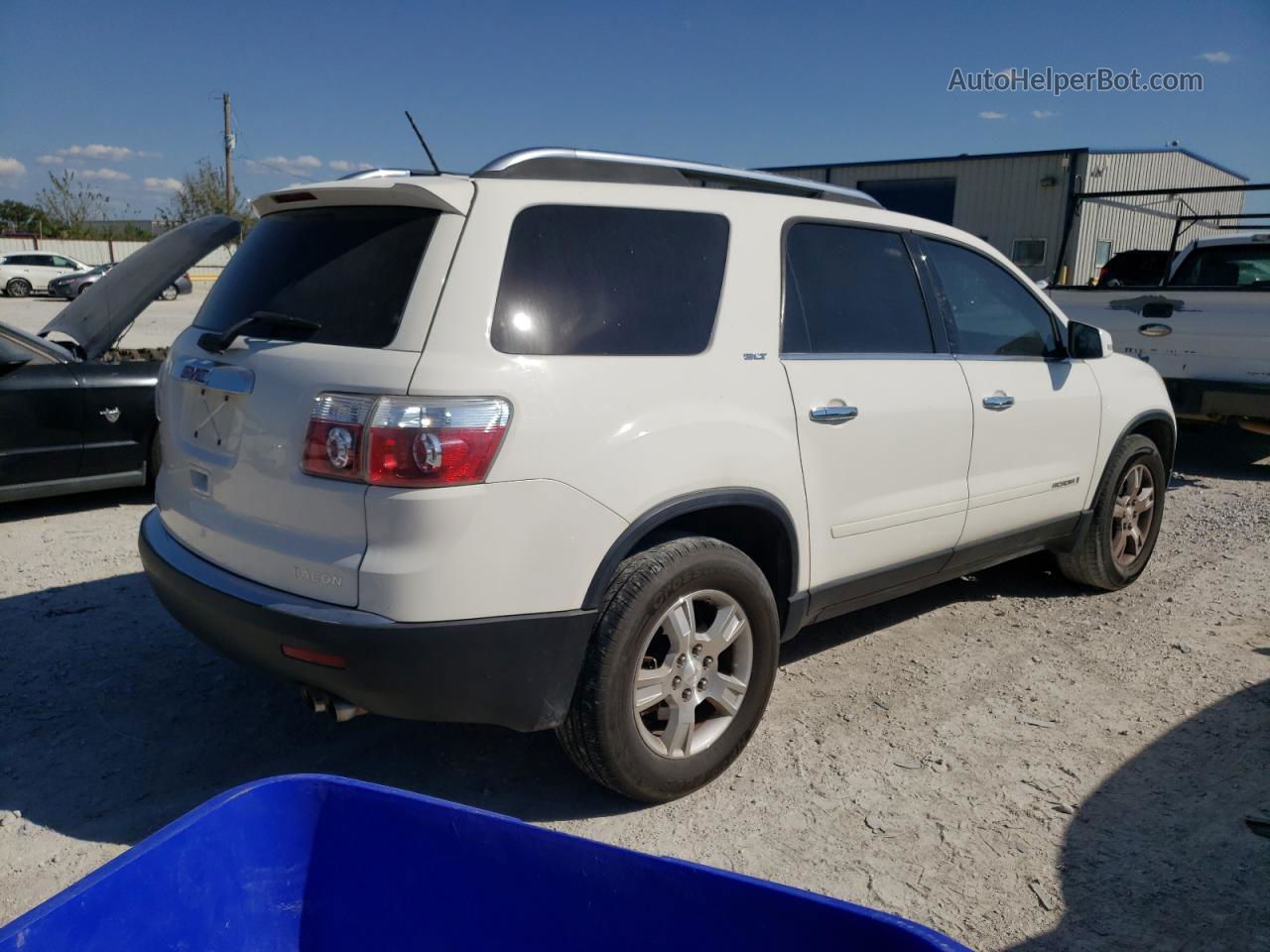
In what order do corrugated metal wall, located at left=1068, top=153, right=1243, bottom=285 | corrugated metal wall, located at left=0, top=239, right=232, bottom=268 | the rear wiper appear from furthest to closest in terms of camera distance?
corrugated metal wall, located at left=0, top=239, right=232, bottom=268 → corrugated metal wall, located at left=1068, top=153, right=1243, bottom=285 → the rear wiper

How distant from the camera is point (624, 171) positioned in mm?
3281

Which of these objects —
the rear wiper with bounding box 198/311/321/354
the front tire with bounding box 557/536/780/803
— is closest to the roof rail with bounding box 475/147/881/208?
the rear wiper with bounding box 198/311/321/354

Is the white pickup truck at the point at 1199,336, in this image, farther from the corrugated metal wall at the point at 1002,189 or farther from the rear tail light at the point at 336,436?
the corrugated metal wall at the point at 1002,189

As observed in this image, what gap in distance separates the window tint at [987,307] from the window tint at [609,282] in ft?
4.55

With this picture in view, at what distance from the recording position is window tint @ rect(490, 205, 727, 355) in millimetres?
2816

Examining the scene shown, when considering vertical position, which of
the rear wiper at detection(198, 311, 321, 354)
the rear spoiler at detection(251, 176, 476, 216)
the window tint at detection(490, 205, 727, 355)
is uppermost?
the rear spoiler at detection(251, 176, 476, 216)

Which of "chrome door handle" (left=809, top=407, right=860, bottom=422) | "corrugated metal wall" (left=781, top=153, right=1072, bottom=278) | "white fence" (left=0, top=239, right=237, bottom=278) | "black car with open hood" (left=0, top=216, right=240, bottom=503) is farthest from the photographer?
"white fence" (left=0, top=239, right=237, bottom=278)

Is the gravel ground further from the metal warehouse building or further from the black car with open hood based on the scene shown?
the metal warehouse building

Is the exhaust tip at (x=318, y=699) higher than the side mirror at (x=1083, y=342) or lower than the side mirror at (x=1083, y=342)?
lower

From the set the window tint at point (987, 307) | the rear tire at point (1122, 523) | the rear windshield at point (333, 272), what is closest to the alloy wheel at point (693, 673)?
the rear windshield at point (333, 272)

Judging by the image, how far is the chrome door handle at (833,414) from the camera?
11.3ft

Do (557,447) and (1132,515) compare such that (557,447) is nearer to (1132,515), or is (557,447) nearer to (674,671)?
(674,671)

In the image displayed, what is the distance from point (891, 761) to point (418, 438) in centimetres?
204

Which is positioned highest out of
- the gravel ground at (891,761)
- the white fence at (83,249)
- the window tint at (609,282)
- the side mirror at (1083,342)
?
the window tint at (609,282)
